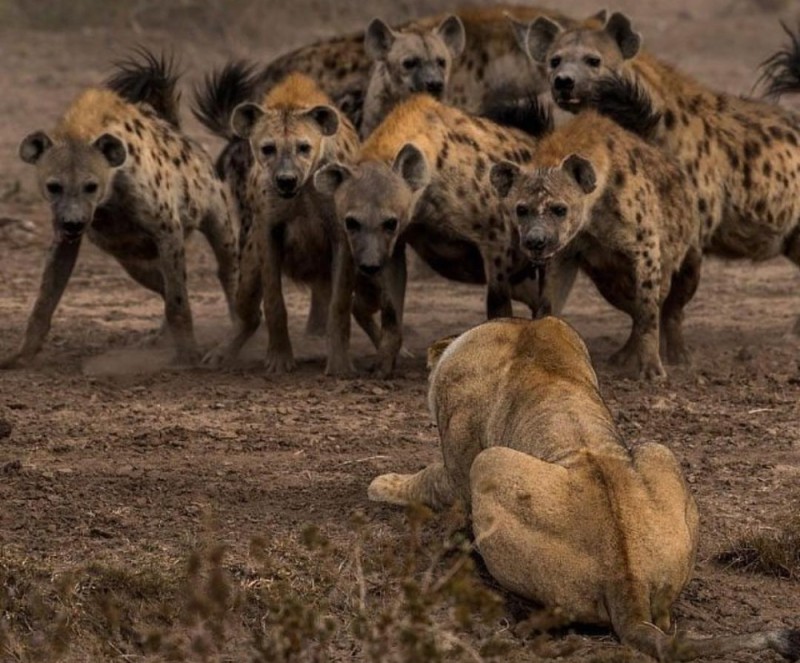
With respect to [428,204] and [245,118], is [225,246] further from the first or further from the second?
[428,204]

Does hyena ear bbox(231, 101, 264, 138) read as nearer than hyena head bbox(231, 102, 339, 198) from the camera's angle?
No

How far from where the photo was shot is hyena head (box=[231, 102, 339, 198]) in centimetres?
743

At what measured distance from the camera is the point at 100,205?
7.62 m

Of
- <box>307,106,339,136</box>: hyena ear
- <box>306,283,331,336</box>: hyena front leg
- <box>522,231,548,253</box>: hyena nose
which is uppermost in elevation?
<box>307,106,339,136</box>: hyena ear

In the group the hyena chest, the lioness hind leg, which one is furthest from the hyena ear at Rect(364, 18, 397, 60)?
the lioness hind leg

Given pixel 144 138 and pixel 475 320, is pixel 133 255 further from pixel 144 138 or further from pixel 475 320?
pixel 475 320

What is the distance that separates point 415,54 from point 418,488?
3.77 metres

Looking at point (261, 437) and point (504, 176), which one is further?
point (504, 176)

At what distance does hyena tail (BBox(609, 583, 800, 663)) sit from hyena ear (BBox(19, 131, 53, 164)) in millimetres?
3748

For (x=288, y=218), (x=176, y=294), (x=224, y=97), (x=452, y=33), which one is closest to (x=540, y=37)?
(x=452, y=33)

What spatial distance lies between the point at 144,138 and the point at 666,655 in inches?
167

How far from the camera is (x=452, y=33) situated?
9078 millimetres

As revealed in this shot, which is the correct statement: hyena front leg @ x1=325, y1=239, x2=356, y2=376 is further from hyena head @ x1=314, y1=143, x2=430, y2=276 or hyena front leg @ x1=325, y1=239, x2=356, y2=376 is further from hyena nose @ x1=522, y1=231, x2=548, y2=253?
hyena nose @ x1=522, y1=231, x2=548, y2=253

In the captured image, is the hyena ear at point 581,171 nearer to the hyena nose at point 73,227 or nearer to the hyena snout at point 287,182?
the hyena snout at point 287,182
